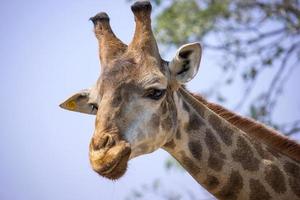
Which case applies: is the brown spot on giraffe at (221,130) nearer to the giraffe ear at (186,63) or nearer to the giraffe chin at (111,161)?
the giraffe ear at (186,63)

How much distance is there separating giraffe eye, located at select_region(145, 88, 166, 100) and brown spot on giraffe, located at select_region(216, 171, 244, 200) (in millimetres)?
1103

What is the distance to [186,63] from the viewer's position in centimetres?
764

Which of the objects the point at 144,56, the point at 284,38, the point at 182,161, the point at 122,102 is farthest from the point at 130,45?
the point at 284,38

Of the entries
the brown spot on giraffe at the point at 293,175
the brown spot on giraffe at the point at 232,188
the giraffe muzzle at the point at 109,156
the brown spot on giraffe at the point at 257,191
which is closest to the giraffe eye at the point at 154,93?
the giraffe muzzle at the point at 109,156

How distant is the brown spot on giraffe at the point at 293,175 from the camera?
24.3ft

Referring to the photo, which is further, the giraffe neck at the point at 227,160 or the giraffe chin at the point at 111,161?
the giraffe neck at the point at 227,160

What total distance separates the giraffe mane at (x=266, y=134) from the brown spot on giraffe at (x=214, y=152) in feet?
1.23

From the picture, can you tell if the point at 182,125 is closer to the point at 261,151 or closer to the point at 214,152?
the point at 214,152

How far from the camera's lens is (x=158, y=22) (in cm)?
1816

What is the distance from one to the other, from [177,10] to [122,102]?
1166 centimetres

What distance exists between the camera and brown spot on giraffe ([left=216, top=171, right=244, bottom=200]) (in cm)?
739

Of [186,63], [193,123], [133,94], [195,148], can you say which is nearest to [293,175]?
[195,148]

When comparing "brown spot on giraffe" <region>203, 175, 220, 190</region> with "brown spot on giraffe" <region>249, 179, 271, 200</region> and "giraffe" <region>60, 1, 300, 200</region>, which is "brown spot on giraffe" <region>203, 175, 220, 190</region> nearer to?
"giraffe" <region>60, 1, 300, 200</region>

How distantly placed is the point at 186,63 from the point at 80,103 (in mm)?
1315
